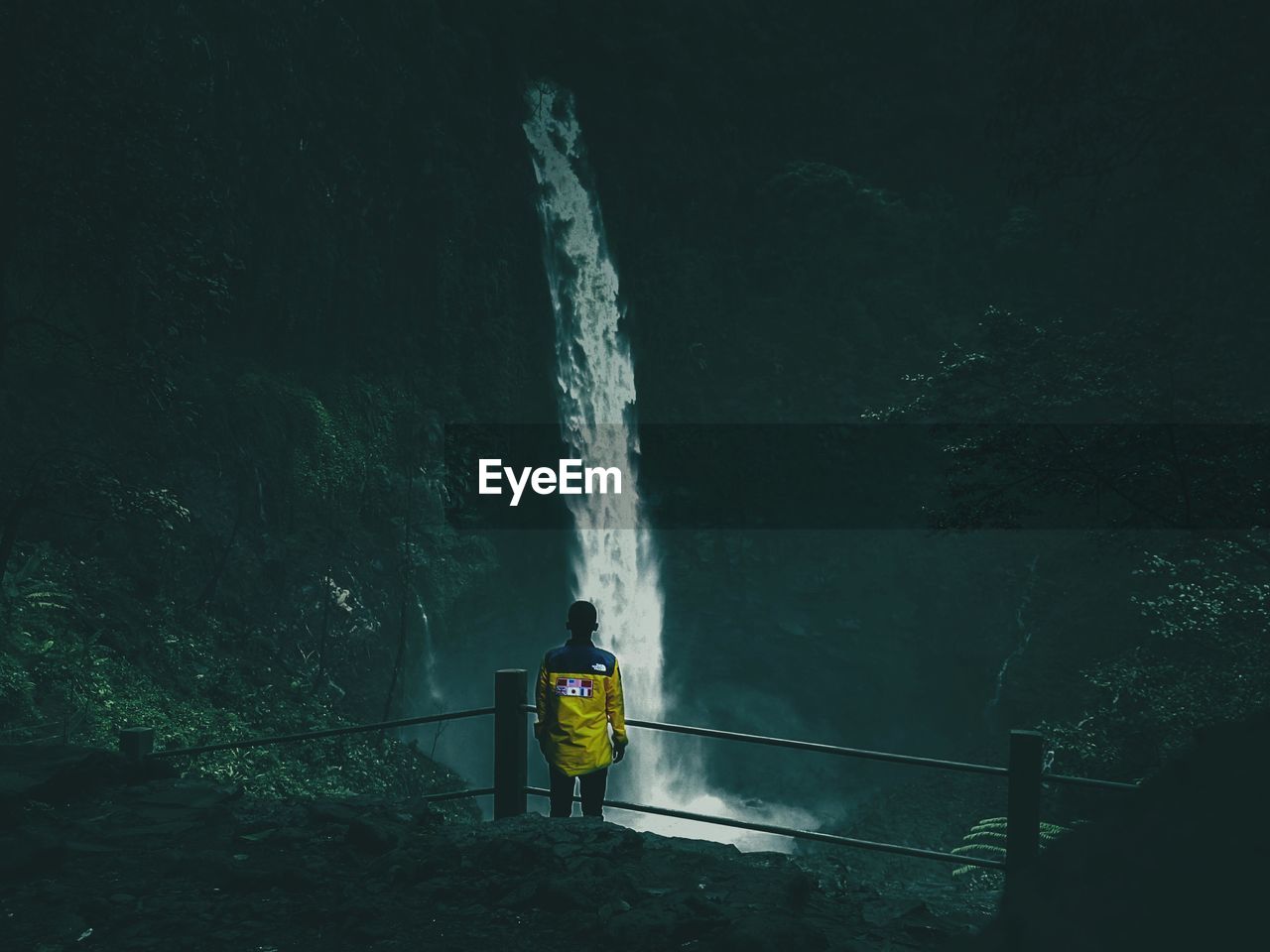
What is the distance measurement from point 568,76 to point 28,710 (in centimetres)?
2513

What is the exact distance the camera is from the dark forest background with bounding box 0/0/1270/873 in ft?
35.4

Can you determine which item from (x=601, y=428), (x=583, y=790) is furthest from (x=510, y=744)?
(x=601, y=428)

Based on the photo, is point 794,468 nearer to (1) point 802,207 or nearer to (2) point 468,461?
(1) point 802,207

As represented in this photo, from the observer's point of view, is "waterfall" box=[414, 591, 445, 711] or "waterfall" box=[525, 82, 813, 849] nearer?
"waterfall" box=[414, 591, 445, 711]

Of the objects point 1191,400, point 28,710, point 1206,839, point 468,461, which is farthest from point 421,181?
point 1206,839

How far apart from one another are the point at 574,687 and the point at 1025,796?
283 centimetres

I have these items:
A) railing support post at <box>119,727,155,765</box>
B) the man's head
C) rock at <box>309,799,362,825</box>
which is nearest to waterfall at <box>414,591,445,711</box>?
railing support post at <box>119,727,155,765</box>

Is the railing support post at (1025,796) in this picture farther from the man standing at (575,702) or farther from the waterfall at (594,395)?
the waterfall at (594,395)

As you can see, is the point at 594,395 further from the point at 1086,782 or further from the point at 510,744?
the point at 1086,782

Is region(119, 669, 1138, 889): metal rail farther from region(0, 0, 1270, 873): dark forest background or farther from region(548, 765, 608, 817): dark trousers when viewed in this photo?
region(0, 0, 1270, 873): dark forest background

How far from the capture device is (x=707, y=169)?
32250 mm

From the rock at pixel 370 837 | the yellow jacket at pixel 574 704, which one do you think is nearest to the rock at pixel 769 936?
the yellow jacket at pixel 574 704

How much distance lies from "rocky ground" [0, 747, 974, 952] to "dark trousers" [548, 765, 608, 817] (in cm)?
31

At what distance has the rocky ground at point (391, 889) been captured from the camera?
17.0 ft
